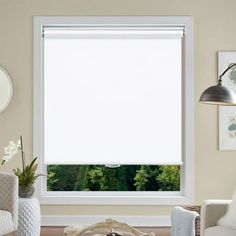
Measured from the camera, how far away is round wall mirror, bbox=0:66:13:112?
6.19 meters

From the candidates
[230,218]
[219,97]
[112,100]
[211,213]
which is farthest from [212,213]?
[112,100]

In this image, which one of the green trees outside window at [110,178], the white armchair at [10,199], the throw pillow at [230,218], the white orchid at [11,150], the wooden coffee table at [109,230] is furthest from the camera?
the green trees outside window at [110,178]

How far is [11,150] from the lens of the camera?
6023 mm

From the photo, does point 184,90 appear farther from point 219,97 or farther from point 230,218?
point 230,218

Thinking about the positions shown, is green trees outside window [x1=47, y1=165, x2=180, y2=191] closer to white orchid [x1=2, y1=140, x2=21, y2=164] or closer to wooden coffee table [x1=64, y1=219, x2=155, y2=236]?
white orchid [x1=2, y1=140, x2=21, y2=164]

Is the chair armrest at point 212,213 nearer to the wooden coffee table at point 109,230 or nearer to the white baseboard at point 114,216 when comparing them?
the wooden coffee table at point 109,230

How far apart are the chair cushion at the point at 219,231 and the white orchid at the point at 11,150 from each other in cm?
224

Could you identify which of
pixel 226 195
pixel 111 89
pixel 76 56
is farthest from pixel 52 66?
pixel 226 195

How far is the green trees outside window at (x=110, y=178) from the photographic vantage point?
6496mm

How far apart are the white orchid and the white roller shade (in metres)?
0.36

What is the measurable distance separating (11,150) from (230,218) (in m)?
2.63

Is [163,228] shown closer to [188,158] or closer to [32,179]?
[188,158]

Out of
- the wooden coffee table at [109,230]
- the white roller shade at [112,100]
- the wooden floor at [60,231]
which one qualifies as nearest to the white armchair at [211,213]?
the wooden coffee table at [109,230]

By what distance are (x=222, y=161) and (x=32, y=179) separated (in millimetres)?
2154
